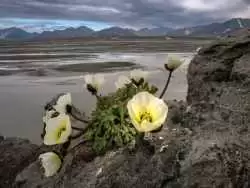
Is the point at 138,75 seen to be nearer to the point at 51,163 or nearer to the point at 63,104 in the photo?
the point at 63,104

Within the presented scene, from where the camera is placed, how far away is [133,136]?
5047 mm

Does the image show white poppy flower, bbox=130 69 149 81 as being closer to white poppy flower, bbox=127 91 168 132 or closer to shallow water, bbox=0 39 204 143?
white poppy flower, bbox=127 91 168 132

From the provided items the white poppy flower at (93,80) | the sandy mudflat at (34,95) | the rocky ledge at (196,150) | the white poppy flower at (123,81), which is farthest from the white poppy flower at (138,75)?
the sandy mudflat at (34,95)

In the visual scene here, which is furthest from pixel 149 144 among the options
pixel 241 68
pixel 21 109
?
pixel 21 109

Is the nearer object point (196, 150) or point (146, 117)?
point (146, 117)

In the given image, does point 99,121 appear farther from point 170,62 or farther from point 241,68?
point 241,68

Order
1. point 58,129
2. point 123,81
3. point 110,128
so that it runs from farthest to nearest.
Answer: point 123,81, point 110,128, point 58,129

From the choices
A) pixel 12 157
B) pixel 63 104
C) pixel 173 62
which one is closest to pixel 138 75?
pixel 173 62

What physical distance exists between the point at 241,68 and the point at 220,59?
0.84 m

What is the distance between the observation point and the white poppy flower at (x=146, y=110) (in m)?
3.90

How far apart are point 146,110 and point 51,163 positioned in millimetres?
1565

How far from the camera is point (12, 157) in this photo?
7.84m

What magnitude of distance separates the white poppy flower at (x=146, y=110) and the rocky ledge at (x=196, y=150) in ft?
1.87

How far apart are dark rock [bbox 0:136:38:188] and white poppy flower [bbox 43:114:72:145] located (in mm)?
2479
